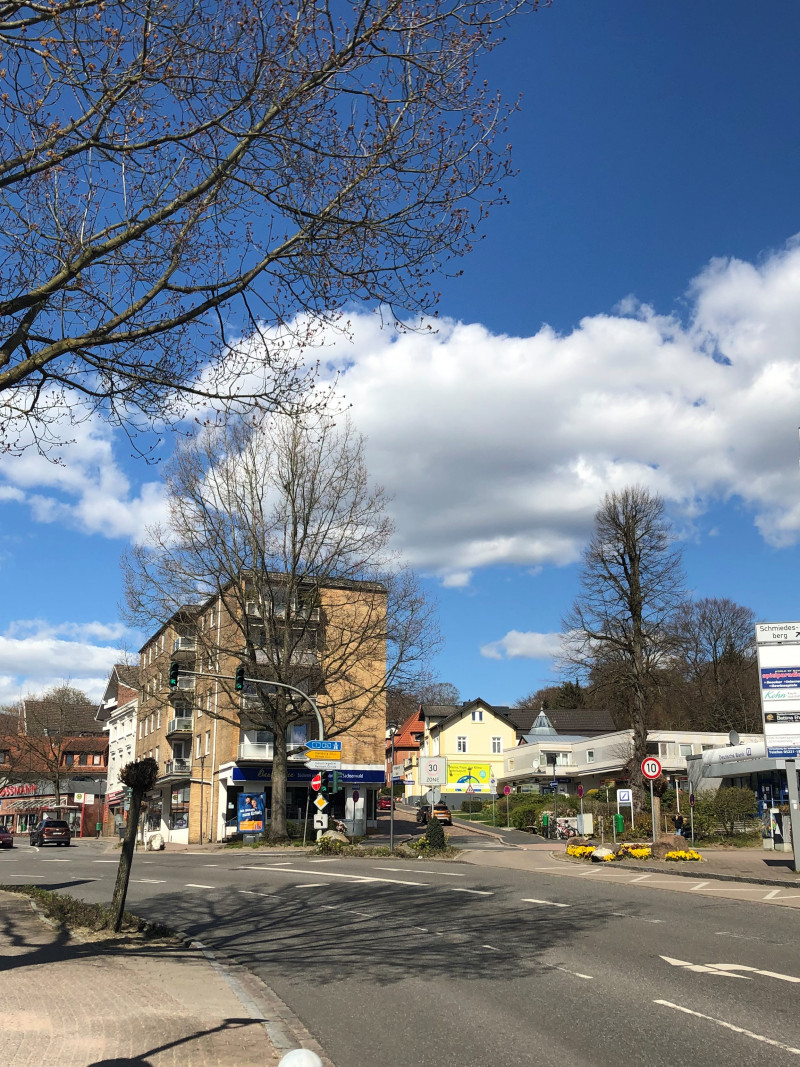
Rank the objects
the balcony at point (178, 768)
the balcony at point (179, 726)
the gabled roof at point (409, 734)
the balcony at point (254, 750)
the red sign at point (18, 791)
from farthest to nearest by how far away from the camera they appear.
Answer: the gabled roof at point (409, 734), the red sign at point (18, 791), the balcony at point (179, 726), the balcony at point (178, 768), the balcony at point (254, 750)

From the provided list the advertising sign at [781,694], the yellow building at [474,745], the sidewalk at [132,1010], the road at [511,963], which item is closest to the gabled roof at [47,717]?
the yellow building at [474,745]

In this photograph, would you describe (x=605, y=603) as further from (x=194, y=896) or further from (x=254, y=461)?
(x=194, y=896)

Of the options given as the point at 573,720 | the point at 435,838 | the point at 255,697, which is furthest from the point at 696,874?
the point at 573,720

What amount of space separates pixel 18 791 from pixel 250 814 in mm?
66040

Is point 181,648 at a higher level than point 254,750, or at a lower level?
higher

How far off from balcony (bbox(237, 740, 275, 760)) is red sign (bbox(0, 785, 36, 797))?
5861cm

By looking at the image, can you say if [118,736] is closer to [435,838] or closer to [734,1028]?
[435,838]

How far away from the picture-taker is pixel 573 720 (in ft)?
315

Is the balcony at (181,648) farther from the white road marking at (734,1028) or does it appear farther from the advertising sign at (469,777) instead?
the white road marking at (734,1028)

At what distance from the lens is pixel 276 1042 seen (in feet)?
22.7

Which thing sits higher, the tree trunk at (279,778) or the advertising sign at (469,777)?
the tree trunk at (279,778)

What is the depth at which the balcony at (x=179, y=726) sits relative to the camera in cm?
5816

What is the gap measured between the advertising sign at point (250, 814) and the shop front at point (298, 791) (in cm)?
233

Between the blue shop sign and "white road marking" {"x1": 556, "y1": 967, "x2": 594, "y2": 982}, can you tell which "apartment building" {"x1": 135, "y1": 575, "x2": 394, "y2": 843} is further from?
"white road marking" {"x1": 556, "y1": 967, "x2": 594, "y2": 982}
